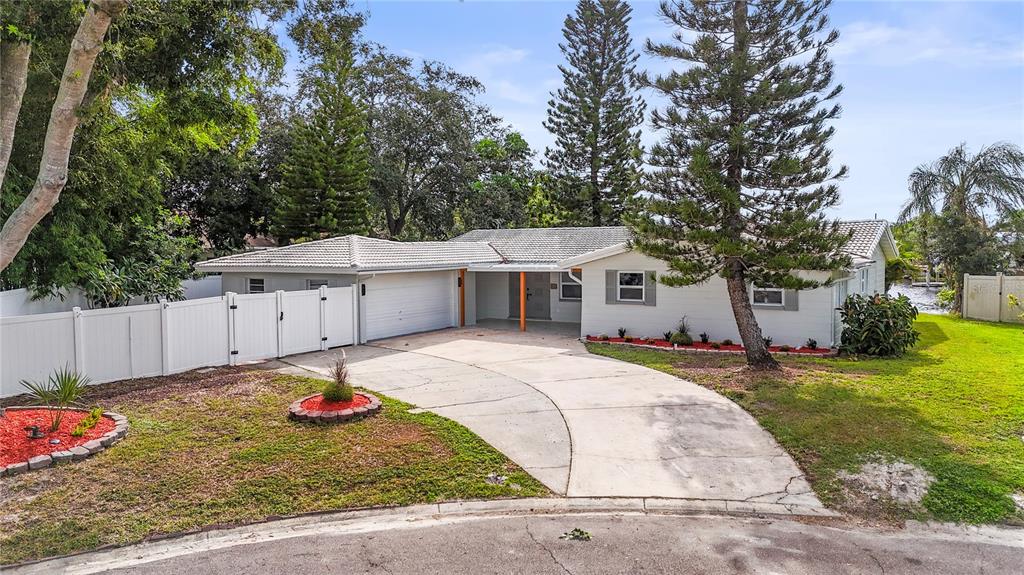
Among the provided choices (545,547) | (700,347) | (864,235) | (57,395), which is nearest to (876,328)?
(700,347)

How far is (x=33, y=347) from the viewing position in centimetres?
891

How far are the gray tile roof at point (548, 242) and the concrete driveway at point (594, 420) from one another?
672cm

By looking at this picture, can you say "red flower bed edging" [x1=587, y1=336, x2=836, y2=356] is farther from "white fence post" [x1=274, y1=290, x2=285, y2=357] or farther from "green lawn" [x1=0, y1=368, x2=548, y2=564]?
"green lawn" [x1=0, y1=368, x2=548, y2=564]

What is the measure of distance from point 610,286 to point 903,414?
8412 millimetres

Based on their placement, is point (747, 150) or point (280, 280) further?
point (280, 280)

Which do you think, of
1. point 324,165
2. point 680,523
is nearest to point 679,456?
point 680,523

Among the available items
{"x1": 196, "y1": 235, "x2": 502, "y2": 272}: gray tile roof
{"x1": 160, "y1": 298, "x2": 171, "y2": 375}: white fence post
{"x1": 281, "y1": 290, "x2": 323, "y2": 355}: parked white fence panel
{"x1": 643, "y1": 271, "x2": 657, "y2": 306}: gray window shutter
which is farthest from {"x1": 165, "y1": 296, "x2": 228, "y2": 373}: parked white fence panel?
{"x1": 643, "y1": 271, "x2": 657, "y2": 306}: gray window shutter

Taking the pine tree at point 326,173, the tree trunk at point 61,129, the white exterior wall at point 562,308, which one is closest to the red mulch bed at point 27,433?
the tree trunk at point 61,129

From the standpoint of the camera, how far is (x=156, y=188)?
46.8 feet

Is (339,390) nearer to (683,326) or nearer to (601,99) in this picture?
(683,326)

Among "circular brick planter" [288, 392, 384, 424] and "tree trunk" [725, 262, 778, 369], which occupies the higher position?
"tree trunk" [725, 262, 778, 369]

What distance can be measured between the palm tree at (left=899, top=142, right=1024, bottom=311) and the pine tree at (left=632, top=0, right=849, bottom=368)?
13.8 metres

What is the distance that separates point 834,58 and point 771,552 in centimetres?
999

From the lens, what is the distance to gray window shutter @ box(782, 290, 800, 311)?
545 inches
